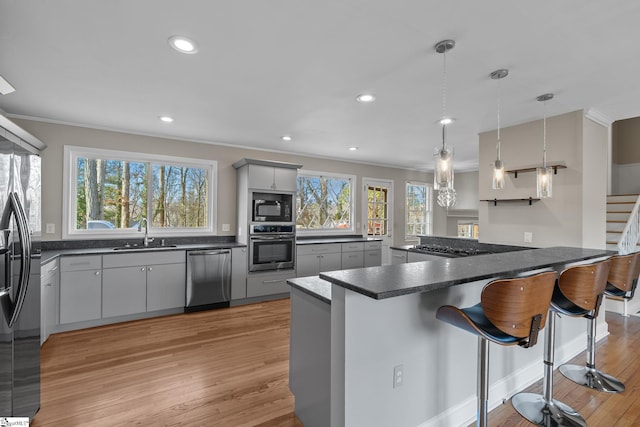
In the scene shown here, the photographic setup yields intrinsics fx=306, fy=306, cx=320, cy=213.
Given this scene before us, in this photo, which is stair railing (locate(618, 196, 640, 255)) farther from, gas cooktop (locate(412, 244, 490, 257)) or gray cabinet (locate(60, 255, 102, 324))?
gray cabinet (locate(60, 255, 102, 324))

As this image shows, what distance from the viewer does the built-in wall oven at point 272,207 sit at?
461 centimetres

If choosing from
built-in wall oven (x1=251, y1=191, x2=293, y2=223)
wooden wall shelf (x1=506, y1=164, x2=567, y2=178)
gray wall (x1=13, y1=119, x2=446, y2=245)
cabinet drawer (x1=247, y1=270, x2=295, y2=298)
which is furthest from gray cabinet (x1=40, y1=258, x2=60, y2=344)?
wooden wall shelf (x1=506, y1=164, x2=567, y2=178)

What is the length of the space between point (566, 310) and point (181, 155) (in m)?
4.63

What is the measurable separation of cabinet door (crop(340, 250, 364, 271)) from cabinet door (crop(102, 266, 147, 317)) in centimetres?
309

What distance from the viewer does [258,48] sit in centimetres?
205

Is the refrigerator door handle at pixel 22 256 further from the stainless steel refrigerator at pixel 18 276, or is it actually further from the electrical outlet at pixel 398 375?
the electrical outlet at pixel 398 375

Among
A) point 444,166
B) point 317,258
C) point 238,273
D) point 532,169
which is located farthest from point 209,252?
point 532,169

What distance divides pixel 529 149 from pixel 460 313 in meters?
2.84

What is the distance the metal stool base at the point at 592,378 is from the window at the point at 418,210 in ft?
15.0

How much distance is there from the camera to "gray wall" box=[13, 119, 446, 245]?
3660 mm

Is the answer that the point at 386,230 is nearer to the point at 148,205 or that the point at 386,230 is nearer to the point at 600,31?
the point at 148,205

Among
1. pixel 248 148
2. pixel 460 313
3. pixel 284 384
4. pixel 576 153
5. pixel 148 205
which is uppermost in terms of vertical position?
pixel 248 148

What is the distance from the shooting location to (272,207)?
4746mm

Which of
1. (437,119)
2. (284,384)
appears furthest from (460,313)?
(437,119)
